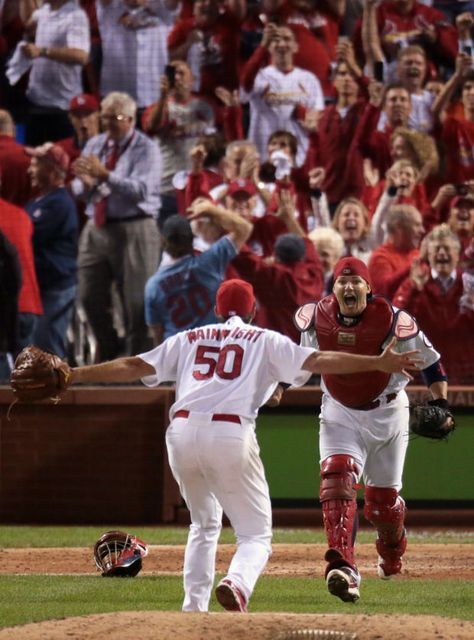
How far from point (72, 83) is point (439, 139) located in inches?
154

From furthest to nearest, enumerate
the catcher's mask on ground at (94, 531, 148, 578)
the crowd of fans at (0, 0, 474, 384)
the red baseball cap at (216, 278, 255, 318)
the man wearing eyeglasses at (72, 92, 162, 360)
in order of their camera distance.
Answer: the man wearing eyeglasses at (72, 92, 162, 360)
the crowd of fans at (0, 0, 474, 384)
the catcher's mask on ground at (94, 531, 148, 578)
the red baseball cap at (216, 278, 255, 318)

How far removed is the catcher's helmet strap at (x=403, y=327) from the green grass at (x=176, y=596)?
1.48m

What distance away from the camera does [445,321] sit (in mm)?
11258

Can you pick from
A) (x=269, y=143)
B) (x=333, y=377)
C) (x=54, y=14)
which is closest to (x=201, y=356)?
(x=333, y=377)

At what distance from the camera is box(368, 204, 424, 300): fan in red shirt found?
37.6 feet

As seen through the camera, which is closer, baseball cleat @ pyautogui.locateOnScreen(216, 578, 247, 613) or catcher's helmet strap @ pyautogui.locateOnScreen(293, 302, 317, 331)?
baseball cleat @ pyautogui.locateOnScreen(216, 578, 247, 613)

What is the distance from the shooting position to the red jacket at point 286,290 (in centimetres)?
1152

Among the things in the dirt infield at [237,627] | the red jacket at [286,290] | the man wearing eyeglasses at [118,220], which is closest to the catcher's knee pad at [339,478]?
the dirt infield at [237,627]

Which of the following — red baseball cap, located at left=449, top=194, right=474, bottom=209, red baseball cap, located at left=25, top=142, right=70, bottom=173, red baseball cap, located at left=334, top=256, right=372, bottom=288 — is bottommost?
red baseball cap, located at left=449, top=194, right=474, bottom=209

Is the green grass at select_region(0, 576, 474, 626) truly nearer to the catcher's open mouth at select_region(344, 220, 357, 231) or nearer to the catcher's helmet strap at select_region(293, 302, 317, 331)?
the catcher's helmet strap at select_region(293, 302, 317, 331)

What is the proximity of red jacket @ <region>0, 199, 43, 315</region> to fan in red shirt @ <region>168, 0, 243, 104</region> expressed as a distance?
2.42 m

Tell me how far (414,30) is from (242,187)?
107 inches

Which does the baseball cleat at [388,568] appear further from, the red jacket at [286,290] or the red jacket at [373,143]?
the red jacket at [373,143]

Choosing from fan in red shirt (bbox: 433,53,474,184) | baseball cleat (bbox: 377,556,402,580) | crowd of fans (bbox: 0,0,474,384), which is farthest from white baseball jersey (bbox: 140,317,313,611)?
fan in red shirt (bbox: 433,53,474,184)
